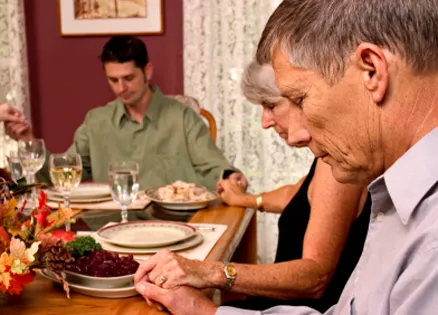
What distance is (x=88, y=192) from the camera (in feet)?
6.88

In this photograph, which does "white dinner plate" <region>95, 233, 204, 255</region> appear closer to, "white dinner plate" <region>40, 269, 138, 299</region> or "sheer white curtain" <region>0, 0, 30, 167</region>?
"white dinner plate" <region>40, 269, 138, 299</region>

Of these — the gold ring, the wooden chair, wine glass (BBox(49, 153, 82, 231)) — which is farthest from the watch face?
the wooden chair

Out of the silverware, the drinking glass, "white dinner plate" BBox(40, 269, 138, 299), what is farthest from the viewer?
the drinking glass

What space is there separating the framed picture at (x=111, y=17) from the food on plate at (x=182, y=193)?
71.1 inches

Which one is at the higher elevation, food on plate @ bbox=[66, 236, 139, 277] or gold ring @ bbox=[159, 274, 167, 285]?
food on plate @ bbox=[66, 236, 139, 277]

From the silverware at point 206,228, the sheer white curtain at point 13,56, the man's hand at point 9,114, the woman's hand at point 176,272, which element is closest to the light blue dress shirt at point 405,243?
the woman's hand at point 176,272

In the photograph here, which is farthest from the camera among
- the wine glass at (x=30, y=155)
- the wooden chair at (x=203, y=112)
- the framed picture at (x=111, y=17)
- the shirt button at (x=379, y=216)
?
the framed picture at (x=111, y=17)

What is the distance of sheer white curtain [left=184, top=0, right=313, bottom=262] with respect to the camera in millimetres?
3355

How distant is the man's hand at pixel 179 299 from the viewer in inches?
43.9

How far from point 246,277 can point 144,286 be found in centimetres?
28

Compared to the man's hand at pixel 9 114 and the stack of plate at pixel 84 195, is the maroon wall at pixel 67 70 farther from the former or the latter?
the stack of plate at pixel 84 195

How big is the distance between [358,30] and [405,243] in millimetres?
285

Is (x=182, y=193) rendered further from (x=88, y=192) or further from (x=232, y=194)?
(x=88, y=192)

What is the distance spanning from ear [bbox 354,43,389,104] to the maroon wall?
286 cm
